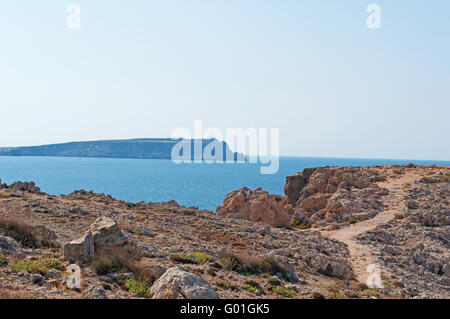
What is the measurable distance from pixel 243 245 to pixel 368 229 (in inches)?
668

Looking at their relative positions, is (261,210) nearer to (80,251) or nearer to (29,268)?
(80,251)

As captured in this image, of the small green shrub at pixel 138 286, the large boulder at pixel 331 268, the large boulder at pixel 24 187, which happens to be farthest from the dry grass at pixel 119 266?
the large boulder at pixel 24 187

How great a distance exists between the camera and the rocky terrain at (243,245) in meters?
11.8

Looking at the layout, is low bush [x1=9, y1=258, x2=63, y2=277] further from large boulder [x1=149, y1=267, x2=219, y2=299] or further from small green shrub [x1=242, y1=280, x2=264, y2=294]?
small green shrub [x1=242, y1=280, x2=264, y2=294]

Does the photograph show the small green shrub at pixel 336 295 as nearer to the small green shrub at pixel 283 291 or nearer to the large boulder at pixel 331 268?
the small green shrub at pixel 283 291

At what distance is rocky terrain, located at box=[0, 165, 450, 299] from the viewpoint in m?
11.8

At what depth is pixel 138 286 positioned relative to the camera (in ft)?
38.3

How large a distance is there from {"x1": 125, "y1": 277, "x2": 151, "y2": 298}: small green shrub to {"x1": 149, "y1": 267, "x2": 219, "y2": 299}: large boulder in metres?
1.05

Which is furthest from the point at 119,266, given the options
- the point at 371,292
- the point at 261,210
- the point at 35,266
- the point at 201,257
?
the point at 261,210

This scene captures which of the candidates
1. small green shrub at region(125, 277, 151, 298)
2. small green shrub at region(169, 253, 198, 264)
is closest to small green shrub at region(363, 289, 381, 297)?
small green shrub at region(169, 253, 198, 264)
